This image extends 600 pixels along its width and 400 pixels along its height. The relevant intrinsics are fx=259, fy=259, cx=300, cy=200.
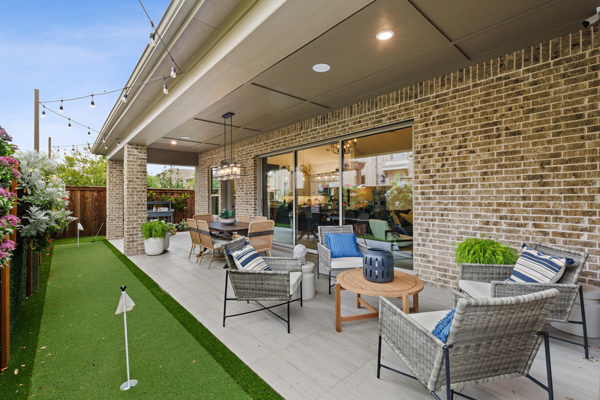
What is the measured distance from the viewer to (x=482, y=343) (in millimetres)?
1371

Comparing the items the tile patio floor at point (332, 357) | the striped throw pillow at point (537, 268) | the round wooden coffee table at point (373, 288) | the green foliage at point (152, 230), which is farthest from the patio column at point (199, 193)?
the striped throw pillow at point (537, 268)

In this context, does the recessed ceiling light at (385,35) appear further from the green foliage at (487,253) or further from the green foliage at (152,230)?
the green foliage at (152,230)

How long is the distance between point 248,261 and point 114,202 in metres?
8.27

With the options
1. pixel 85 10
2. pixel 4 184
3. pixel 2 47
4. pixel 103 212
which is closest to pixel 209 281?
pixel 4 184

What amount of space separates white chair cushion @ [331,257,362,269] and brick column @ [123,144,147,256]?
5231mm

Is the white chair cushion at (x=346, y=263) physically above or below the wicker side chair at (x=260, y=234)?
below

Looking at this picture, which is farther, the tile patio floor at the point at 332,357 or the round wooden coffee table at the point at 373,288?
the round wooden coffee table at the point at 373,288

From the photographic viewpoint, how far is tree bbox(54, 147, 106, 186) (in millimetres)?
13094

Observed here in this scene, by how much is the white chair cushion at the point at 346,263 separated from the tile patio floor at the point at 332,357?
433mm

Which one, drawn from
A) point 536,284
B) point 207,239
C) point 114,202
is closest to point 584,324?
point 536,284

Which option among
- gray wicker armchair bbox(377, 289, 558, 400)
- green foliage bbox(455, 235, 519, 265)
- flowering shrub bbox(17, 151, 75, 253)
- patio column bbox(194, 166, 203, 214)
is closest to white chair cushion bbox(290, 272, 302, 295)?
gray wicker armchair bbox(377, 289, 558, 400)

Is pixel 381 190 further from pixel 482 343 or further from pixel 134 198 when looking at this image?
pixel 134 198

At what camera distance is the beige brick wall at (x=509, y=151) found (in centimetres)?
271

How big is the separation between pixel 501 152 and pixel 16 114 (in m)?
12.1
